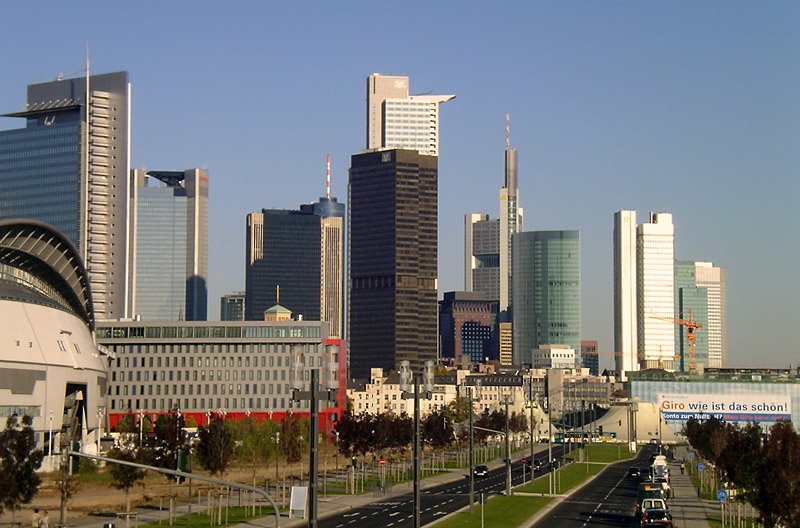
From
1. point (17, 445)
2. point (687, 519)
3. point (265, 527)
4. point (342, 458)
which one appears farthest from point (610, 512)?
point (342, 458)

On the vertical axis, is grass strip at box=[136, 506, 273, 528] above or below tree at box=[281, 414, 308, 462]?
below

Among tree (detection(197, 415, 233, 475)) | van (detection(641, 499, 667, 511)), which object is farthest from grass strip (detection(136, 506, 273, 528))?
van (detection(641, 499, 667, 511))

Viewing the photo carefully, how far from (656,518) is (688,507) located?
99.3 ft

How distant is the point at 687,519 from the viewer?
97.4m

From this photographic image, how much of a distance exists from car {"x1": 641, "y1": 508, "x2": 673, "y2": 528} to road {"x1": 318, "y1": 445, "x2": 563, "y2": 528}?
579 inches

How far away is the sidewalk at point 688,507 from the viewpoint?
9469 cm

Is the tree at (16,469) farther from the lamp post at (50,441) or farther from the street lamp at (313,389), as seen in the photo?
the lamp post at (50,441)

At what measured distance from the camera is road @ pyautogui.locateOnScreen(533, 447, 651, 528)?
300 feet

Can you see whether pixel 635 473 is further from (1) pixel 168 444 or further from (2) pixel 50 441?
(2) pixel 50 441

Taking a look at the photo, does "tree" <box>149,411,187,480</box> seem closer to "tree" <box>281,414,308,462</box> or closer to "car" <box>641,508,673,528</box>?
"tree" <box>281,414,308,462</box>

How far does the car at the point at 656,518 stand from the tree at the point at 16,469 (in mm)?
38941

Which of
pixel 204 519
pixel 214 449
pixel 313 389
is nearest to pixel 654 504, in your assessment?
pixel 204 519

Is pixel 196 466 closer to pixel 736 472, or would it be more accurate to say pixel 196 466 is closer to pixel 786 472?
pixel 736 472

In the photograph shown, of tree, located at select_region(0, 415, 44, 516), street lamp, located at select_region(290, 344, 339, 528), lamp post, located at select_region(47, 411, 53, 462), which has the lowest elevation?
lamp post, located at select_region(47, 411, 53, 462)
